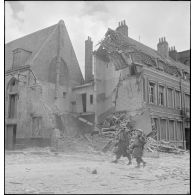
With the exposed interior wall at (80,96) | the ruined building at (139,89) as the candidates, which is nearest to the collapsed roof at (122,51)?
the ruined building at (139,89)

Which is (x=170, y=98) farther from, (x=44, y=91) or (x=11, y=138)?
(x=11, y=138)

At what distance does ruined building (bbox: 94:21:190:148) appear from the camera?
553cm

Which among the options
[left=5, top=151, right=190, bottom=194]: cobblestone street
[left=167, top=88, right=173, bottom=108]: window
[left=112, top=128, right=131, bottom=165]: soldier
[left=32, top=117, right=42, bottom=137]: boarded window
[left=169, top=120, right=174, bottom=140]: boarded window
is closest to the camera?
[left=5, top=151, right=190, bottom=194]: cobblestone street

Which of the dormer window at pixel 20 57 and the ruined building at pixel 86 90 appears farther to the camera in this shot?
the dormer window at pixel 20 57

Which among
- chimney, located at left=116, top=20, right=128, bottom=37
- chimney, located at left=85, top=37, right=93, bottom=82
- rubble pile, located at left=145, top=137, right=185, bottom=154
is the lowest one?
rubble pile, located at left=145, top=137, right=185, bottom=154

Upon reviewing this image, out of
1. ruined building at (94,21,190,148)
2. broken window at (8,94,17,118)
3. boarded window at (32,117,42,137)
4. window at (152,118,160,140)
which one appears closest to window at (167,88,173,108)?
ruined building at (94,21,190,148)

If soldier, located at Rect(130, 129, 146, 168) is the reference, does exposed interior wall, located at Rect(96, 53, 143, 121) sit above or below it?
above

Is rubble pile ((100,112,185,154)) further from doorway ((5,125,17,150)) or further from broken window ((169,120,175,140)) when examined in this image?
doorway ((5,125,17,150))

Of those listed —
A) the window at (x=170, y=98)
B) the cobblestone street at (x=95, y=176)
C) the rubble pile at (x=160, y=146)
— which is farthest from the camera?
the window at (x=170, y=98)

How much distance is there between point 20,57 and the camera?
6.68 m


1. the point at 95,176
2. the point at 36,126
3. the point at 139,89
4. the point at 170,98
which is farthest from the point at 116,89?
the point at 95,176

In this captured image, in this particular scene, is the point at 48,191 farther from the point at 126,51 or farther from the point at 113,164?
the point at 126,51

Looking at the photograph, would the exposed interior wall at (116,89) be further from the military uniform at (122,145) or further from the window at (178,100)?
the window at (178,100)

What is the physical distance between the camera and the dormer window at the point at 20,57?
6.27 m
